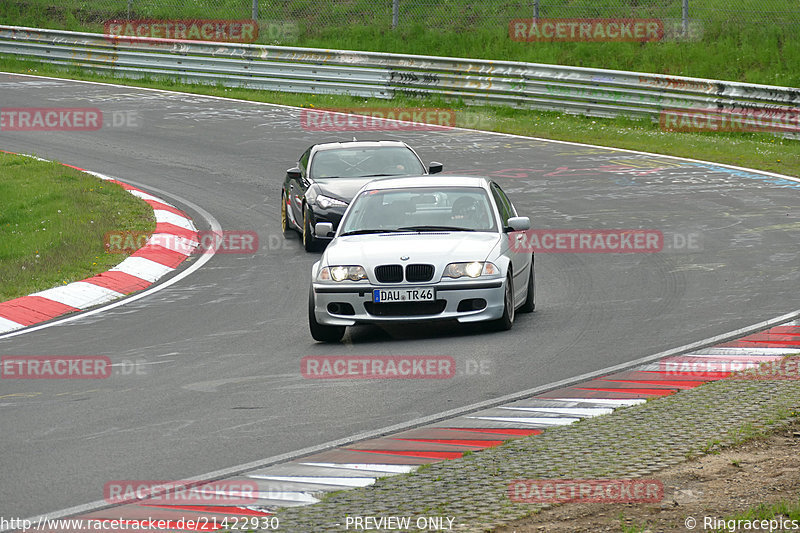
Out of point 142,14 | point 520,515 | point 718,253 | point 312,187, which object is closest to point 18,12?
point 142,14

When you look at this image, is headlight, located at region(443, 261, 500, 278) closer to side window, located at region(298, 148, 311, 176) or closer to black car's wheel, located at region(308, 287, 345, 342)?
black car's wheel, located at region(308, 287, 345, 342)

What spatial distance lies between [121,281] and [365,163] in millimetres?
4013

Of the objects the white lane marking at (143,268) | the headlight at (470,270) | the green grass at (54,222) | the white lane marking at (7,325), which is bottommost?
the white lane marking at (7,325)

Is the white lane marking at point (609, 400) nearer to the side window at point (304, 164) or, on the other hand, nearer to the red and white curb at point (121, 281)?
the red and white curb at point (121, 281)

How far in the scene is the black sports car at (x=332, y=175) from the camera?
15.6 meters

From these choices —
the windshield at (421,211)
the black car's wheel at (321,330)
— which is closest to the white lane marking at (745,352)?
the windshield at (421,211)

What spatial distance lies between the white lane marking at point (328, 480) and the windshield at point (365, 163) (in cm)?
987

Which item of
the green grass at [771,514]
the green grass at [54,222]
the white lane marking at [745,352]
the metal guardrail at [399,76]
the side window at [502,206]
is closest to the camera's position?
the green grass at [771,514]

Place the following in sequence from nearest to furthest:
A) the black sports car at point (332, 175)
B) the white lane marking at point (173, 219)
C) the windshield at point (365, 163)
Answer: the black sports car at point (332, 175) < the windshield at point (365, 163) < the white lane marking at point (173, 219)

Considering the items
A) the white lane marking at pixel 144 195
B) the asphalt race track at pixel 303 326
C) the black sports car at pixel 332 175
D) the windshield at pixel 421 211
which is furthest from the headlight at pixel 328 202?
the white lane marking at pixel 144 195

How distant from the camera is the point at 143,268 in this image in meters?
15.1

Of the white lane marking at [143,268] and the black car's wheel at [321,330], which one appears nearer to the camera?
the black car's wheel at [321,330]

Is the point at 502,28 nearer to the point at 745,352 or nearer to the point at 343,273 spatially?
the point at 343,273

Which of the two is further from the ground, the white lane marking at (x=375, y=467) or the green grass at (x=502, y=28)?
the green grass at (x=502, y=28)
